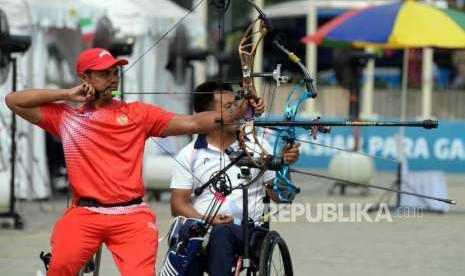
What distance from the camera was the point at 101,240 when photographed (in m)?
6.02

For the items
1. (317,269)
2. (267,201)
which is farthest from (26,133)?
(267,201)

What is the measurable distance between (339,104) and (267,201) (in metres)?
16.6

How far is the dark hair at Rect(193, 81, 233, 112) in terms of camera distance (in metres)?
6.82

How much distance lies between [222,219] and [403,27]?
818cm

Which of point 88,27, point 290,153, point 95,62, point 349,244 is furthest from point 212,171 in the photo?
point 88,27

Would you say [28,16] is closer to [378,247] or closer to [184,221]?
[378,247]

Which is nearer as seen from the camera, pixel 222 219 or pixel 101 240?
pixel 101 240

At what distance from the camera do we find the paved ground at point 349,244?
9.59 metres

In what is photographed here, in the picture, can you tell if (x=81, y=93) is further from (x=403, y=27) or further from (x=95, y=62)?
(x=403, y=27)

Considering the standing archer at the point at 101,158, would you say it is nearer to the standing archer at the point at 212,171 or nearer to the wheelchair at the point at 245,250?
the wheelchair at the point at 245,250

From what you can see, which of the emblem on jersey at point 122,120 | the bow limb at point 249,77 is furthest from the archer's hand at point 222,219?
the emblem on jersey at point 122,120

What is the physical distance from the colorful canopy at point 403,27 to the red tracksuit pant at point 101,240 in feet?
27.7

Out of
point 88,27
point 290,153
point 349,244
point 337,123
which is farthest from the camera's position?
point 88,27

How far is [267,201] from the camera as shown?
685cm
